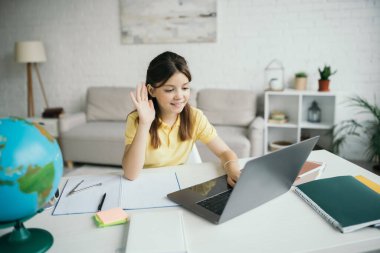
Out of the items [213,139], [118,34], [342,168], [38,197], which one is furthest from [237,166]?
[118,34]

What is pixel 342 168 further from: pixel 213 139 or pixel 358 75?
pixel 358 75

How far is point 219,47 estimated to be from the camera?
142 inches

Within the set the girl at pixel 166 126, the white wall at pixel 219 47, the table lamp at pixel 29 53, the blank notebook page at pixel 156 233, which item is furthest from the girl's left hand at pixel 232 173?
the table lamp at pixel 29 53

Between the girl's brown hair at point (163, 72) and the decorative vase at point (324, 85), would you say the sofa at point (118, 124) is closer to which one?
the decorative vase at point (324, 85)

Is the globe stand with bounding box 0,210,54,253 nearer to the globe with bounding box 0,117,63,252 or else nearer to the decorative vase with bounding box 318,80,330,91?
the globe with bounding box 0,117,63,252

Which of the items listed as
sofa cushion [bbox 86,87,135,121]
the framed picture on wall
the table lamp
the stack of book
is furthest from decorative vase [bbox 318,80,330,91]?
the table lamp

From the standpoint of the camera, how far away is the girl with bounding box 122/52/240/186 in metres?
1.23

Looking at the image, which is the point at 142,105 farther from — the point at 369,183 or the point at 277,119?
the point at 277,119

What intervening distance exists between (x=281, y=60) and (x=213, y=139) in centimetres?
230

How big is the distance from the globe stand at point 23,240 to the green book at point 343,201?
0.75 meters

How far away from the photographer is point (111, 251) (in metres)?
0.76

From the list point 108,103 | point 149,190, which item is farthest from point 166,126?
point 108,103

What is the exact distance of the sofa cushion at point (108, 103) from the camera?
3.64 meters

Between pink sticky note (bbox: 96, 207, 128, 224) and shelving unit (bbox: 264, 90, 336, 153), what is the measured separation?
2.56 meters
